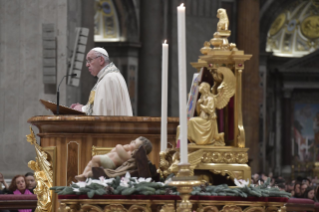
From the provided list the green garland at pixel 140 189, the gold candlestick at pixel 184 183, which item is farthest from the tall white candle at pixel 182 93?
the green garland at pixel 140 189

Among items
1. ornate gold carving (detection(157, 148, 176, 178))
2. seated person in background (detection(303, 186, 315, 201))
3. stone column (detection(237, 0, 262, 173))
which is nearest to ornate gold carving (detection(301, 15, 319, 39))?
stone column (detection(237, 0, 262, 173))

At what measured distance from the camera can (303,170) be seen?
24.3m

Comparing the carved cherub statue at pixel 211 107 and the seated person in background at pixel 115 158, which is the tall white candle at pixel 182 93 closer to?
the seated person in background at pixel 115 158

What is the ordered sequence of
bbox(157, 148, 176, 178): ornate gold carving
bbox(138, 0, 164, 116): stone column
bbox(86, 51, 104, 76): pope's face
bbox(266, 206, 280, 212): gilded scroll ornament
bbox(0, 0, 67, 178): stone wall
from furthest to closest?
1. bbox(138, 0, 164, 116): stone column
2. bbox(0, 0, 67, 178): stone wall
3. bbox(86, 51, 104, 76): pope's face
4. bbox(157, 148, 176, 178): ornate gold carving
5. bbox(266, 206, 280, 212): gilded scroll ornament

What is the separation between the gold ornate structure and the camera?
486 centimetres

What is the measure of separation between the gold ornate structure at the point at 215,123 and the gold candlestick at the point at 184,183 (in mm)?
727

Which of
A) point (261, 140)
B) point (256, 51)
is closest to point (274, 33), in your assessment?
point (261, 140)

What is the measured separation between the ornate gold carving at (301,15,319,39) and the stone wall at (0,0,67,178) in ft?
48.0

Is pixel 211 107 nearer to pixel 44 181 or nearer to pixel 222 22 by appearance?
pixel 222 22

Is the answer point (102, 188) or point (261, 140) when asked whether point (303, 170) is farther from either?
point (102, 188)

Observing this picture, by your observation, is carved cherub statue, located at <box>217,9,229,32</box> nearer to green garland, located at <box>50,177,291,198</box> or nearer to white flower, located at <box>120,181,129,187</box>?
green garland, located at <box>50,177,291,198</box>

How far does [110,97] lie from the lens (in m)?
6.80

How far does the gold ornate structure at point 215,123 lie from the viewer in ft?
16.0

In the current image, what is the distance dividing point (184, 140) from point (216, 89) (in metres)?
1.59
